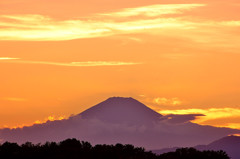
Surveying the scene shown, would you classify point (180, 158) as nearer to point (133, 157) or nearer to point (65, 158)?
point (133, 157)

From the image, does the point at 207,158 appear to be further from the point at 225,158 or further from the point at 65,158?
the point at 65,158

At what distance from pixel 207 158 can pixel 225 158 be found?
→ 15.0 ft

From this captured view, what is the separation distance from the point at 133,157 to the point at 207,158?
1780 cm

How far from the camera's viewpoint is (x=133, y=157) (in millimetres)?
199875

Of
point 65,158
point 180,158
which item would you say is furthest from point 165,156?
point 65,158

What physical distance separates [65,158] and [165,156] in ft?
79.1

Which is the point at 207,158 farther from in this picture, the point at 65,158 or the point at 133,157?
the point at 65,158

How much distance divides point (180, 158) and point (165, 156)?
3.64 metres

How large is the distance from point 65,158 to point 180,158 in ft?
90.8

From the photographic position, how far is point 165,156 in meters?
198

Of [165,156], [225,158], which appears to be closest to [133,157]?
[165,156]

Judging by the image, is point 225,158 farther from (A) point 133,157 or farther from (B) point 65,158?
(B) point 65,158

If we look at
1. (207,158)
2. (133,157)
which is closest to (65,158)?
(133,157)

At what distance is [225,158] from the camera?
200 metres
